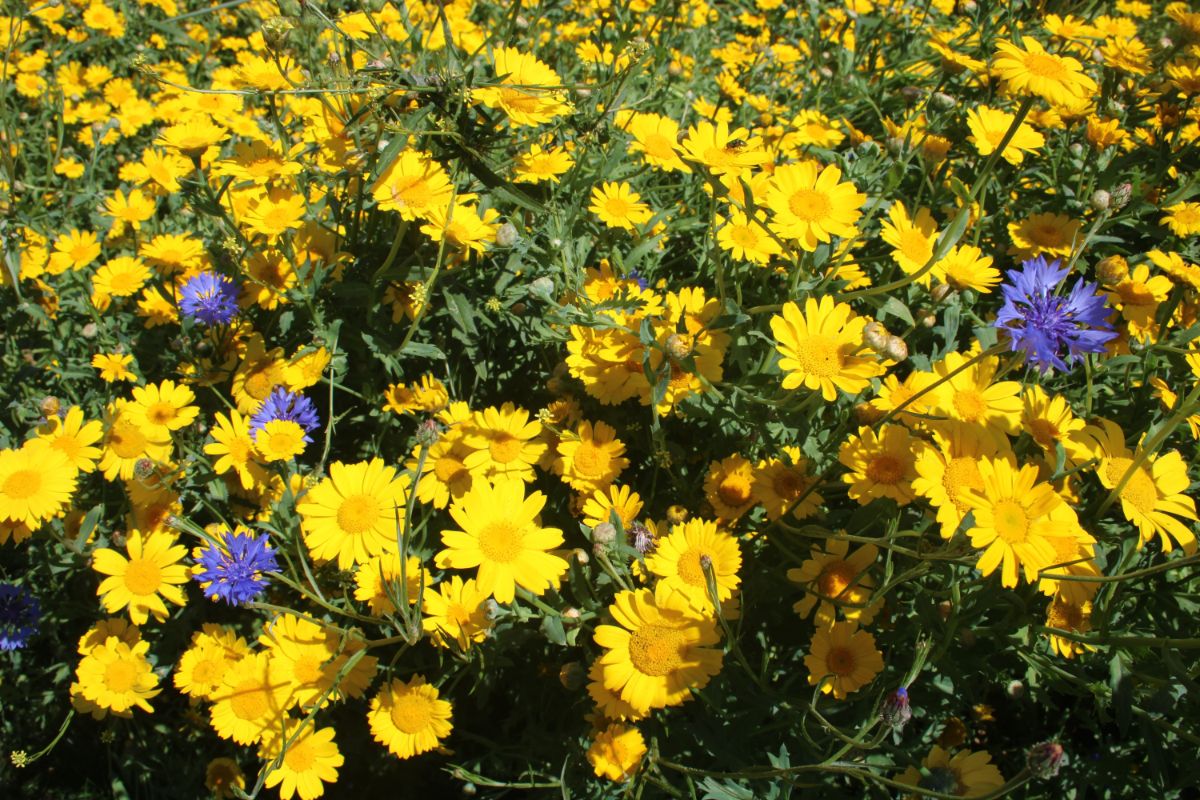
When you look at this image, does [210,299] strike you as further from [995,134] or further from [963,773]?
[995,134]

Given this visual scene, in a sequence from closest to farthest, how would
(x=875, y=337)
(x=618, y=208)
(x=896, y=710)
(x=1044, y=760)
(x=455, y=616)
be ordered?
(x=1044, y=760), (x=896, y=710), (x=875, y=337), (x=455, y=616), (x=618, y=208)

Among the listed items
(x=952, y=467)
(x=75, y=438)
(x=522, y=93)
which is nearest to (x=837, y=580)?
(x=952, y=467)

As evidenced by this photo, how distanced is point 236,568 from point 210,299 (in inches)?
35.8

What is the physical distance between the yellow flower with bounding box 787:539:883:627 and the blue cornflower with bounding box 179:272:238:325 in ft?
6.35

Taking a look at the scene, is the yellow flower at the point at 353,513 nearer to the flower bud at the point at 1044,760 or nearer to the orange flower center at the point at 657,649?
the orange flower center at the point at 657,649

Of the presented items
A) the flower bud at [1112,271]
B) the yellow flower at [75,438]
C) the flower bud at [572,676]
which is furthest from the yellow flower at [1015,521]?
the yellow flower at [75,438]

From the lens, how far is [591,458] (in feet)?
7.61

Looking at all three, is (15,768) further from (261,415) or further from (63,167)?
(63,167)

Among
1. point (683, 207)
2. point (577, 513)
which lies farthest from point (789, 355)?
point (683, 207)

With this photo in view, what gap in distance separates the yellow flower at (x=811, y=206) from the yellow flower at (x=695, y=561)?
83cm

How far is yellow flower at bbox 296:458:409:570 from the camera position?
81.7 inches

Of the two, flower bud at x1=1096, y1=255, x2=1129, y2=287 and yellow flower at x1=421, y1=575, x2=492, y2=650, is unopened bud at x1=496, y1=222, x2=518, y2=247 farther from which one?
flower bud at x1=1096, y1=255, x2=1129, y2=287

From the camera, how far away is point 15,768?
2.89m

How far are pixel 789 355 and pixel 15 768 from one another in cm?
324
